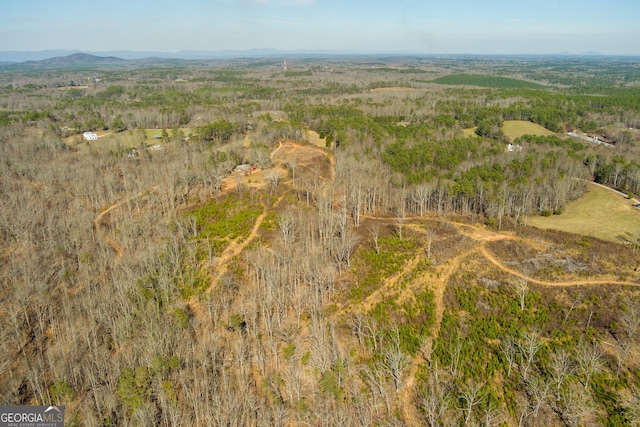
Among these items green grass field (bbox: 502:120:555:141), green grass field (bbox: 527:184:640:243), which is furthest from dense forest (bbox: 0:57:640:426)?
green grass field (bbox: 502:120:555:141)

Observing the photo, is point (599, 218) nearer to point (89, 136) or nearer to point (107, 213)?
point (107, 213)

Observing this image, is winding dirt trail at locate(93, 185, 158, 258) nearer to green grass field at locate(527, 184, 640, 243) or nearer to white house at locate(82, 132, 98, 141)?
white house at locate(82, 132, 98, 141)

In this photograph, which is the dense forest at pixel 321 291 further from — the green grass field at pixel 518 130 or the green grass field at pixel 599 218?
the green grass field at pixel 518 130

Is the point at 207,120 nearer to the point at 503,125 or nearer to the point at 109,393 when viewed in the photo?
the point at 503,125

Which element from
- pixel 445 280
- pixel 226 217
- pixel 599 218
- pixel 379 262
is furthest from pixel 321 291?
pixel 599 218

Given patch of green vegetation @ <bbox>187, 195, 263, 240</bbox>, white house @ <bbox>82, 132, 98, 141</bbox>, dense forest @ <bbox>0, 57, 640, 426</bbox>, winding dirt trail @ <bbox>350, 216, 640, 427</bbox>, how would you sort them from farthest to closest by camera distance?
white house @ <bbox>82, 132, 98, 141</bbox>, patch of green vegetation @ <bbox>187, 195, 263, 240</bbox>, winding dirt trail @ <bbox>350, 216, 640, 427</bbox>, dense forest @ <bbox>0, 57, 640, 426</bbox>

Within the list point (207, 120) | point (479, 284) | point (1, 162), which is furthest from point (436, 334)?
point (207, 120)
